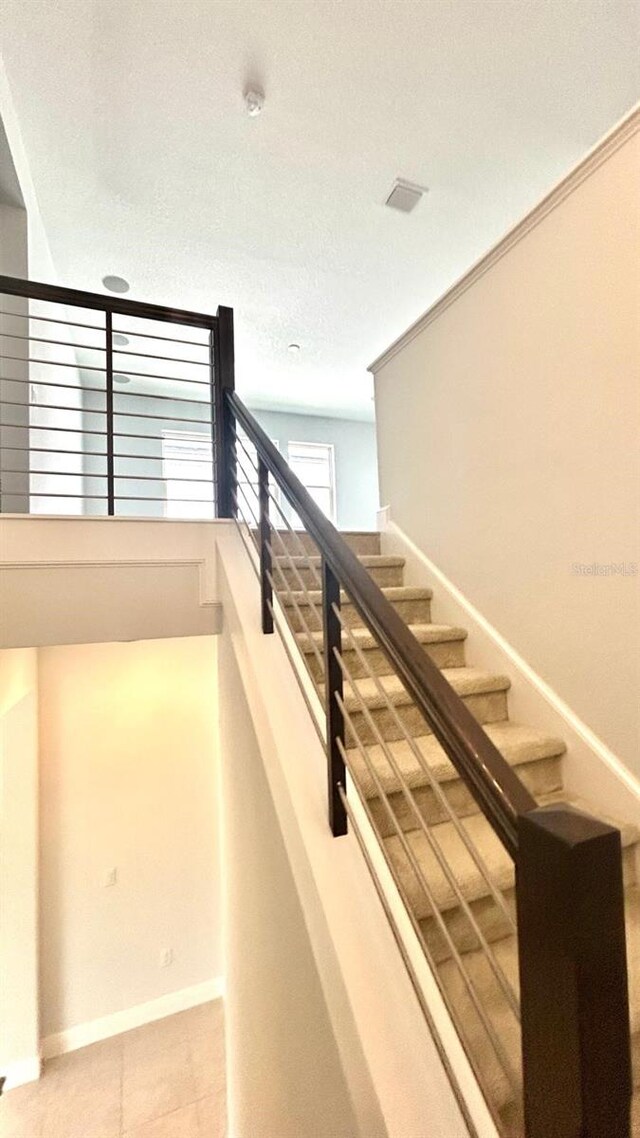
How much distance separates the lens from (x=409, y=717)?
6.13ft

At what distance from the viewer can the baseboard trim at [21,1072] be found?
325 centimetres

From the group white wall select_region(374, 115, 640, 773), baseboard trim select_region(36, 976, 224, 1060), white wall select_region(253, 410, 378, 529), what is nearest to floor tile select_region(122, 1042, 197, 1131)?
baseboard trim select_region(36, 976, 224, 1060)

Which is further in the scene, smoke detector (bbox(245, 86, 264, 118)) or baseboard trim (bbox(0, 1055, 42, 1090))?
baseboard trim (bbox(0, 1055, 42, 1090))

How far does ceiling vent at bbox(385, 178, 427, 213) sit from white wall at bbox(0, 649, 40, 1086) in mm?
3588

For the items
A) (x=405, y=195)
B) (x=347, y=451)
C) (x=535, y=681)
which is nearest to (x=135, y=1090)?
(x=535, y=681)

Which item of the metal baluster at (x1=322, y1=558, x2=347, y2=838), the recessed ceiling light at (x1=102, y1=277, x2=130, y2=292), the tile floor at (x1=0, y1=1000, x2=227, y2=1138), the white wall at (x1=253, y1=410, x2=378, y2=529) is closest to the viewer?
the metal baluster at (x1=322, y1=558, x2=347, y2=838)

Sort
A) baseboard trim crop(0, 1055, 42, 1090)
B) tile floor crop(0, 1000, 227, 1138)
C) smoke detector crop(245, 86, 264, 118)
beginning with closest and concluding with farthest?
smoke detector crop(245, 86, 264, 118), tile floor crop(0, 1000, 227, 1138), baseboard trim crop(0, 1055, 42, 1090)

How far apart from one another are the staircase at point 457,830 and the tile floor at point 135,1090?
284 centimetres

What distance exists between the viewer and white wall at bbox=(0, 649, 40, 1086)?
3.28 meters

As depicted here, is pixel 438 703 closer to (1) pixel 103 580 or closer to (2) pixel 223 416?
(1) pixel 103 580

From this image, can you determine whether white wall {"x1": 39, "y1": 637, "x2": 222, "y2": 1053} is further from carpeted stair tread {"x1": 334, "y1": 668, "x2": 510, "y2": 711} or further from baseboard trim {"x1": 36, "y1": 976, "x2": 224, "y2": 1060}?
carpeted stair tread {"x1": 334, "y1": 668, "x2": 510, "y2": 711}

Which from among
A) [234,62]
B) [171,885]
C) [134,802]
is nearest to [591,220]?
[234,62]

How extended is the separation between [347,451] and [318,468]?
0.47m

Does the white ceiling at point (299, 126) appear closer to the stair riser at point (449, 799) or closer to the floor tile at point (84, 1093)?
the stair riser at point (449, 799)
